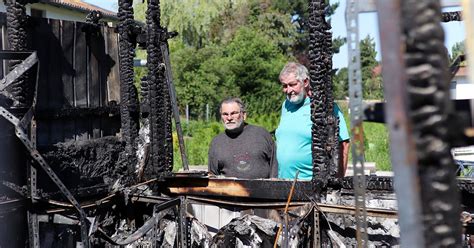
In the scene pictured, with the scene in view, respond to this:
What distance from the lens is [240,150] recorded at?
5305 millimetres

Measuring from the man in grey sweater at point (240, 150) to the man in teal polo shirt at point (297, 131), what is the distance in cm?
16

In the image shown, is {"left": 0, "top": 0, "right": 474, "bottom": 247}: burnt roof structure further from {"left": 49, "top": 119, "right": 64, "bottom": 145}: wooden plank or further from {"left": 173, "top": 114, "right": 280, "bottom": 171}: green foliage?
{"left": 173, "top": 114, "right": 280, "bottom": 171}: green foliage

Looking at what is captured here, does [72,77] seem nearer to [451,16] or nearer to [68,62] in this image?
[68,62]

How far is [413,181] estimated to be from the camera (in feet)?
4.17

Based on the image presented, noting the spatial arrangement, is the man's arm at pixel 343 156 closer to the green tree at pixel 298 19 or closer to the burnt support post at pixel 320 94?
the burnt support post at pixel 320 94

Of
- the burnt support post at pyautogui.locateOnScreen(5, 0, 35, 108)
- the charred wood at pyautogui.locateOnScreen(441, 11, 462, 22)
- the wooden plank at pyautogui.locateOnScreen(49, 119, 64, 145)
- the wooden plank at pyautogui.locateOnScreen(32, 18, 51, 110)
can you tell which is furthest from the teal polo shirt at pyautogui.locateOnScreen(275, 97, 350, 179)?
the burnt support post at pyautogui.locateOnScreen(5, 0, 35, 108)

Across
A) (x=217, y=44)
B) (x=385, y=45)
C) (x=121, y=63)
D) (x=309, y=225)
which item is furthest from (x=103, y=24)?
(x=217, y=44)

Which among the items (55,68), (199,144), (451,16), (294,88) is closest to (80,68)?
(55,68)

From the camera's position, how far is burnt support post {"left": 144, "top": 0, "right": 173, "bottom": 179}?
17.3 ft

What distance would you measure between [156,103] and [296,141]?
1119 millimetres

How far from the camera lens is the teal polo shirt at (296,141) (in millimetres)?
5020

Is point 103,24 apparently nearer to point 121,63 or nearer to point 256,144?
point 121,63

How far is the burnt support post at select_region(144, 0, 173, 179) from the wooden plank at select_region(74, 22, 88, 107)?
510 mm

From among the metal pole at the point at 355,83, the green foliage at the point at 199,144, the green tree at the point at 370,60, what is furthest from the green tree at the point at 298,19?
the metal pole at the point at 355,83
